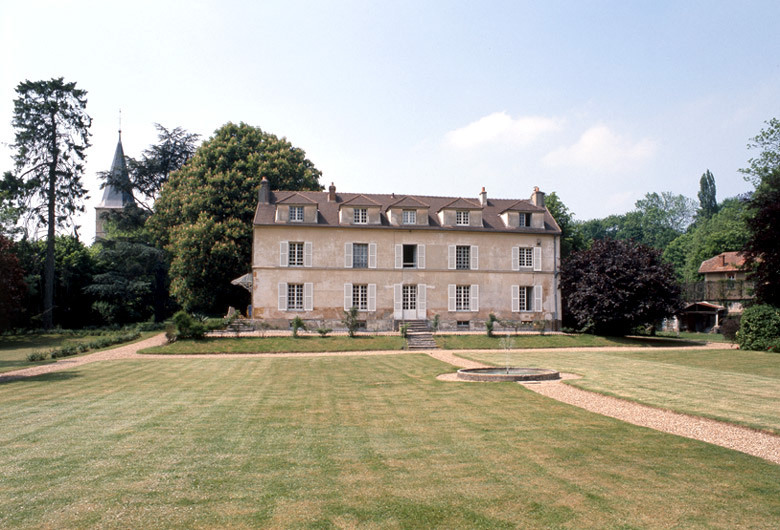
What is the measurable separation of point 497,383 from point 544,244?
66.8 ft

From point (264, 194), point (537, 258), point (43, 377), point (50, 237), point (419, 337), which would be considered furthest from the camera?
point (50, 237)

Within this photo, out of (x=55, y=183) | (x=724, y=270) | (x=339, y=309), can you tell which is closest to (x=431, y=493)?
(x=339, y=309)

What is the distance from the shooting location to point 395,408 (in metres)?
9.94

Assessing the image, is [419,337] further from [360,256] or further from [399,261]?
[360,256]

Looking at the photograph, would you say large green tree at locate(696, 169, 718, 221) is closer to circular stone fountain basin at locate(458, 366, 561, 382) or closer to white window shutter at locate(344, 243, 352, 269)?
white window shutter at locate(344, 243, 352, 269)

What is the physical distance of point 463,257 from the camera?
31.6 m

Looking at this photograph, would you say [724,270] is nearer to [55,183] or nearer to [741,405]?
[741,405]

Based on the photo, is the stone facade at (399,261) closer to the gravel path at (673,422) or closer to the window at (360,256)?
the window at (360,256)

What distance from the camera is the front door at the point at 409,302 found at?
1213 inches

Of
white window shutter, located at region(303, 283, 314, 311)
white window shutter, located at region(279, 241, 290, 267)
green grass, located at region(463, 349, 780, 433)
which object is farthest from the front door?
green grass, located at region(463, 349, 780, 433)

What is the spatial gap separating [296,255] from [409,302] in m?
6.82

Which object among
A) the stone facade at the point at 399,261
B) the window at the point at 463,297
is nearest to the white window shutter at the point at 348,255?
the stone facade at the point at 399,261

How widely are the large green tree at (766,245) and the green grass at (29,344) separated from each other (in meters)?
29.8

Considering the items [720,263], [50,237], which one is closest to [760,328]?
[720,263]
